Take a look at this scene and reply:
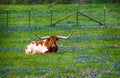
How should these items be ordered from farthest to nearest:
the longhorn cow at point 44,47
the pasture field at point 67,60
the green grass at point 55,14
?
the green grass at point 55,14 < the longhorn cow at point 44,47 < the pasture field at point 67,60

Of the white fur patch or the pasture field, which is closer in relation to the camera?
the pasture field

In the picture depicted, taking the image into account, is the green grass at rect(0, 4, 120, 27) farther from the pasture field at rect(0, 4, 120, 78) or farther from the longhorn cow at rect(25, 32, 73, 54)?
the longhorn cow at rect(25, 32, 73, 54)

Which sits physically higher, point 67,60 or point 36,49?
point 67,60

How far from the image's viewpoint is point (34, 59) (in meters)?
23.3

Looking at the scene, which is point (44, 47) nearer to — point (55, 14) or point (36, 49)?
point (36, 49)

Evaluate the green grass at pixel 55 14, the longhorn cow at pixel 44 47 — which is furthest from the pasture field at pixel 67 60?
the green grass at pixel 55 14

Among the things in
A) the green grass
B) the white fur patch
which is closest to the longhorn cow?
the white fur patch

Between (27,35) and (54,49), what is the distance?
13.7m

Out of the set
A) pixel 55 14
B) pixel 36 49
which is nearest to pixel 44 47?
pixel 36 49

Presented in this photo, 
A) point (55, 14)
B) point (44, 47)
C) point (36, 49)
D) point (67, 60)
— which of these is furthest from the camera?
point (55, 14)

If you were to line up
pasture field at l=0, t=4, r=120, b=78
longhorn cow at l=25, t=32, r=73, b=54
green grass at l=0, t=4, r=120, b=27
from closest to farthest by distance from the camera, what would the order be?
pasture field at l=0, t=4, r=120, b=78
longhorn cow at l=25, t=32, r=73, b=54
green grass at l=0, t=4, r=120, b=27

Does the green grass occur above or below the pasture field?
below

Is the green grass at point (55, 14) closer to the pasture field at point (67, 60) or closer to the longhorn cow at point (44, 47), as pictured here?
the pasture field at point (67, 60)

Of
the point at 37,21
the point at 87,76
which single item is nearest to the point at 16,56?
the point at 87,76
